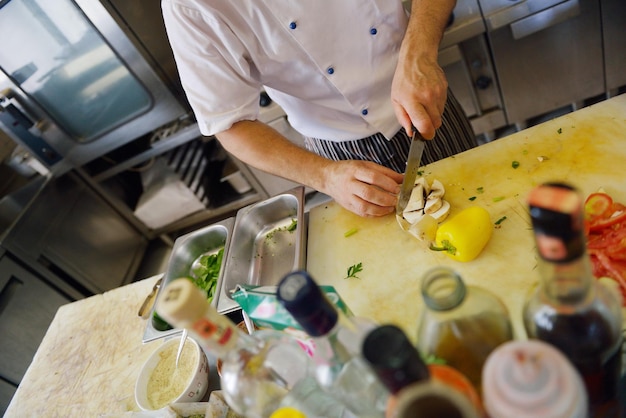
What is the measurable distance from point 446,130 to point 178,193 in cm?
170

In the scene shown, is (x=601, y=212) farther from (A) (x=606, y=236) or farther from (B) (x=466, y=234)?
(B) (x=466, y=234)

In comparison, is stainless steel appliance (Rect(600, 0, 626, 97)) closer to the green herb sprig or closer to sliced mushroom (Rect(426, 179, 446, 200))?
sliced mushroom (Rect(426, 179, 446, 200))

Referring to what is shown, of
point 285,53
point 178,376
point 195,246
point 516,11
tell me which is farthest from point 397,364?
point 516,11

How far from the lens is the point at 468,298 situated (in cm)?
47

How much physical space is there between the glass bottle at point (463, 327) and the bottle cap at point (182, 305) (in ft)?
0.72

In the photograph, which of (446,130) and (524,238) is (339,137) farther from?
(524,238)

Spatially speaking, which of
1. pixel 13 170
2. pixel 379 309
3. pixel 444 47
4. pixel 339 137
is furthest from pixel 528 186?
pixel 13 170

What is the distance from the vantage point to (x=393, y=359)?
0.34m

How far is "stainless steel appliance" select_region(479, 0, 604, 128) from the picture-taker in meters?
1.71

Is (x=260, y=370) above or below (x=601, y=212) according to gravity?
above

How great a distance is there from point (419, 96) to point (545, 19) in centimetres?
115

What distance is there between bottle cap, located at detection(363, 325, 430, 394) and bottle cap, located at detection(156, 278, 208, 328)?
6.6 inches

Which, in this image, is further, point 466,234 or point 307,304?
point 466,234

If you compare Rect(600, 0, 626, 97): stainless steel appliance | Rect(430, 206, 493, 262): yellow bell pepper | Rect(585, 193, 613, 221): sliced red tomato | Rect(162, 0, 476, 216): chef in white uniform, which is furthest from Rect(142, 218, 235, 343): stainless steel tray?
Rect(600, 0, 626, 97): stainless steel appliance
